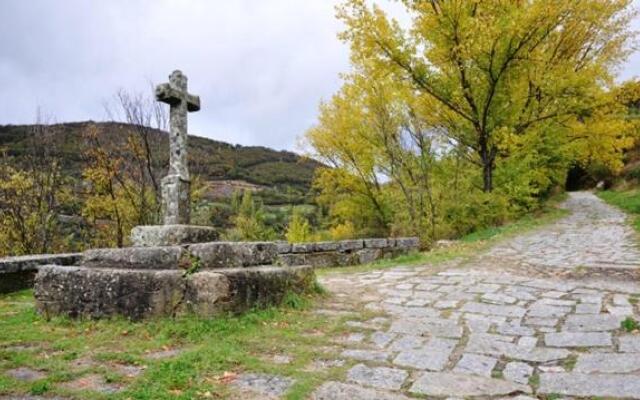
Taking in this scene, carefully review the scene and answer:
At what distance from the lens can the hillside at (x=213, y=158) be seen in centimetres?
1320

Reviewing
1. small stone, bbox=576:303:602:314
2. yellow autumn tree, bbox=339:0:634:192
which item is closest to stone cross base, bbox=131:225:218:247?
small stone, bbox=576:303:602:314

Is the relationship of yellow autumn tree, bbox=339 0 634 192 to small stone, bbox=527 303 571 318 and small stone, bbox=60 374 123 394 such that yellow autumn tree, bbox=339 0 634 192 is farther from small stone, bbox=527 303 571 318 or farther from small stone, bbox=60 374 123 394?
small stone, bbox=60 374 123 394

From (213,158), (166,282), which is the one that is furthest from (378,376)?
(213,158)

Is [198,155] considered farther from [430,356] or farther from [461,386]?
[461,386]

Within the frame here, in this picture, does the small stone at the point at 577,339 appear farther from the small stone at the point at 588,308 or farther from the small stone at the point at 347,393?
the small stone at the point at 347,393

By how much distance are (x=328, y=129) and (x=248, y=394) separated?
14631mm

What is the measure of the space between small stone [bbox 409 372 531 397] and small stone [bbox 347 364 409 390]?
114mm

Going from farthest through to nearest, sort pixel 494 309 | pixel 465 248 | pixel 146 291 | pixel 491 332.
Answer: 1. pixel 465 248
2. pixel 494 309
3. pixel 146 291
4. pixel 491 332

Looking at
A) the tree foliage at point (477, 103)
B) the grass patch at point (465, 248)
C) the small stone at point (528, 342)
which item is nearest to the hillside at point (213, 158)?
the tree foliage at point (477, 103)

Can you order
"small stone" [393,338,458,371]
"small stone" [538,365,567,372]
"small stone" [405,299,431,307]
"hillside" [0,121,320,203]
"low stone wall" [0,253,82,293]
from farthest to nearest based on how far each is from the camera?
"hillside" [0,121,320,203]
"low stone wall" [0,253,82,293]
"small stone" [405,299,431,307]
"small stone" [393,338,458,371]
"small stone" [538,365,567,372]

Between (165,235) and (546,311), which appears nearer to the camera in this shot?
(546,311)

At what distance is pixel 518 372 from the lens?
306cm

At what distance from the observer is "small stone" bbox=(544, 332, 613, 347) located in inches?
139

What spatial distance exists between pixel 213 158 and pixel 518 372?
18.0 m
